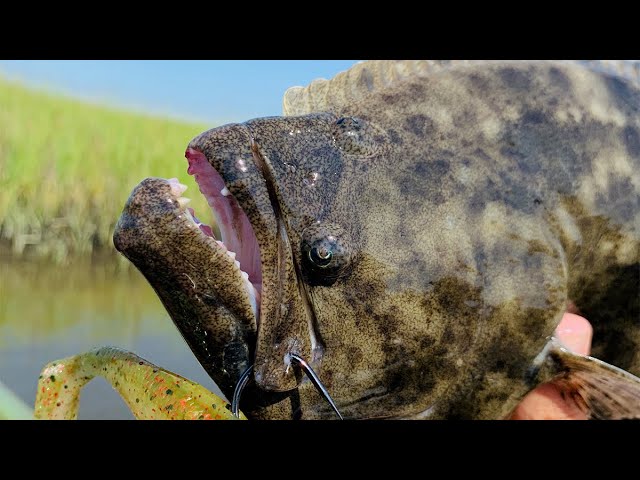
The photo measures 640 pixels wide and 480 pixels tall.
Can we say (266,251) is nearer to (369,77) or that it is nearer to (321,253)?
(321,253)

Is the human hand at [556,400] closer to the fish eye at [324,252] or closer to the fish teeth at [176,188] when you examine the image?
the fish eye at [324,252]

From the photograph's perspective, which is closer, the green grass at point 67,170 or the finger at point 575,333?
the finger at point 575,333

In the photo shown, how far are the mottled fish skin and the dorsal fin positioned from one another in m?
0.08

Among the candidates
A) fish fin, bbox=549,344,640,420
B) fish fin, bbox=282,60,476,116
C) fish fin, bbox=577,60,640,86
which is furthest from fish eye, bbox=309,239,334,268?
fish fin, bbox=577,60,640,86

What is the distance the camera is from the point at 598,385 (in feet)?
8.00

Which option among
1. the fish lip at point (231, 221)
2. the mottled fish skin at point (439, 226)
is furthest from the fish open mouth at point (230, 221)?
the mottled fish skin at point (439, 226)

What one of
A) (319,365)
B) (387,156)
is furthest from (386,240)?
(319,365)

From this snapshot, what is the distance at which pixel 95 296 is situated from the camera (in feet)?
17.5

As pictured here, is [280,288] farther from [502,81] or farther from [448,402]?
[502,81]

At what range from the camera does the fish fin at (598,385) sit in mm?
2387

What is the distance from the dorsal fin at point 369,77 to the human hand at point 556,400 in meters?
1.10

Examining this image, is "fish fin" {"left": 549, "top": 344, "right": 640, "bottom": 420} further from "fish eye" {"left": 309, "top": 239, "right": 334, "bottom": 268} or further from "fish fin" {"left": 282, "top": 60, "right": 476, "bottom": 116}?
"fish fin" {"left": 282, "top": 60, "right": 476, "bottom": 116}

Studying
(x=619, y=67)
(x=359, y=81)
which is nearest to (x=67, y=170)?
(x=359, y=81)

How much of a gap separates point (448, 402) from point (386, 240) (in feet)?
2.17
